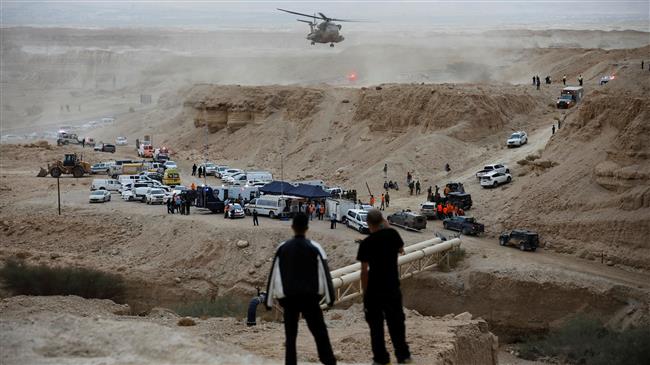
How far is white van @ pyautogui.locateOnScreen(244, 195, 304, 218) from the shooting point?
42750 millimetres

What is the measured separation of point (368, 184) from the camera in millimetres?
51062

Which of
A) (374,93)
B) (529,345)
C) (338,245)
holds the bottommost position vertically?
(529,345)

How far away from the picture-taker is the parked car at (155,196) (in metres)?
47.6

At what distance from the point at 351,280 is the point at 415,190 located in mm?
21732

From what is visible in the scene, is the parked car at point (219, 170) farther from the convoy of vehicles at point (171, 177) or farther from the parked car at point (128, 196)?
the parked car at point (128, 196)

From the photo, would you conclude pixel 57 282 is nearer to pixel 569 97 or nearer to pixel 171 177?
pixel 171 177

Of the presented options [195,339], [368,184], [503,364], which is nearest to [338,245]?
[503,364]

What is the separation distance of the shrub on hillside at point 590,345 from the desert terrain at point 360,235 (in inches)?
33.0

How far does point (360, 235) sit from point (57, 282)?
1293 cm

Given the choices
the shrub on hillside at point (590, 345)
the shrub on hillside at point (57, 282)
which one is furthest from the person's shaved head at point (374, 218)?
the shrub on hillside at point (57, 282)

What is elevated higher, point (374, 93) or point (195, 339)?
point (374, 93)

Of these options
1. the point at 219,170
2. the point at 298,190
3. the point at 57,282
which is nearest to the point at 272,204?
the point at 298,190

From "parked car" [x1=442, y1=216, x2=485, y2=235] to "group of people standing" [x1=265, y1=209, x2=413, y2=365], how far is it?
27420 millimetres

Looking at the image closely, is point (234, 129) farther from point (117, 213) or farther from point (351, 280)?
point (351, 280)
